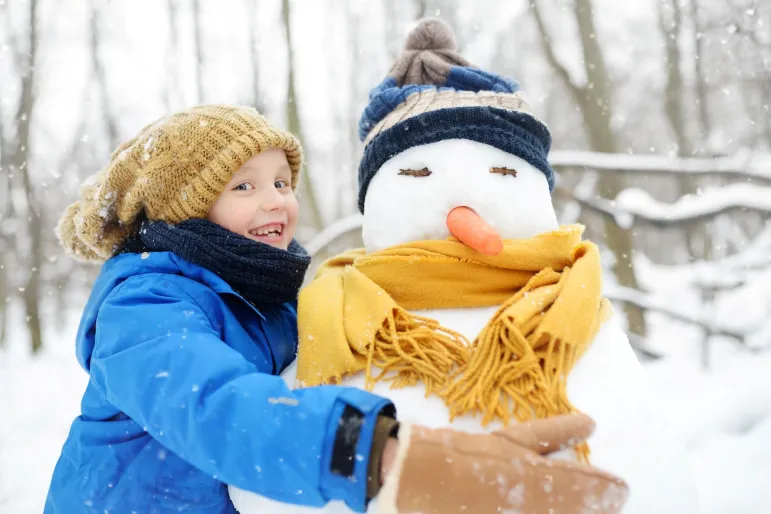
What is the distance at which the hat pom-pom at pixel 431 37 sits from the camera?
5.61 ft

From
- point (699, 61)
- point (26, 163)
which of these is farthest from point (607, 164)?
point (26, 163)

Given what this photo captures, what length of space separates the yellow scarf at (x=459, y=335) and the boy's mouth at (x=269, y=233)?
0.72ft

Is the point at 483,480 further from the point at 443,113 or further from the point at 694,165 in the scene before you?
the point at 694,165

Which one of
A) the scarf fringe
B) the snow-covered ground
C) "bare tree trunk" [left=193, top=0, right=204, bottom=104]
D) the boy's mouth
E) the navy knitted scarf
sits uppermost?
"bare tree trunk" [left=193, top=0, right=204, bottom=104]

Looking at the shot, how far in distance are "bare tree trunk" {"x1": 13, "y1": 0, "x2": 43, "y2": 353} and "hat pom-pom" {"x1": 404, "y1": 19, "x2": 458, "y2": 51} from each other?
7170 millimetres

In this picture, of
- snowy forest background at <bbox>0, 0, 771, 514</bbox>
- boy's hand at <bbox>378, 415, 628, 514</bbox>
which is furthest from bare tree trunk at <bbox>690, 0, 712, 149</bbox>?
boy's hand at <bbox>378, 415, 628, 514</bbox>

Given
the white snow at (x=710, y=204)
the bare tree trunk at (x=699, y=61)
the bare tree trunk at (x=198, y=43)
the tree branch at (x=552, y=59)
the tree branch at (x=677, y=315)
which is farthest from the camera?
the bare tree trunk at (x=198, y=43)

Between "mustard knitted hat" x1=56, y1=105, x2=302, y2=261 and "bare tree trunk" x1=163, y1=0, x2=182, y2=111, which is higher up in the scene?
"bare tree trunk" x1=163, y1=0, x2=182, y2=111

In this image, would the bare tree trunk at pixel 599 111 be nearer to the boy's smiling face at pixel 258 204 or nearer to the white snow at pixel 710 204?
the white snow at pixel 710 204

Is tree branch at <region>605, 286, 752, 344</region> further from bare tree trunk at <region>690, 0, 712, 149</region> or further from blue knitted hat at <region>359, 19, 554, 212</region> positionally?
bare tree trunk at <region>690, 0, 712, 149</region>

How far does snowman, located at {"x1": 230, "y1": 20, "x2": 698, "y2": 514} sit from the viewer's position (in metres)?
0.95

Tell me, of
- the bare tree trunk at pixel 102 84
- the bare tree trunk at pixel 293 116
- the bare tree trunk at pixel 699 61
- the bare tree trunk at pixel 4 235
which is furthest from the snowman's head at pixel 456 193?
the bare tree trunk at pixel 4 235

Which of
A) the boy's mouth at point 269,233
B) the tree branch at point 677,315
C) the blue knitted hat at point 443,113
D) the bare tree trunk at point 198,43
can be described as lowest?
the tree branch at point 677,315

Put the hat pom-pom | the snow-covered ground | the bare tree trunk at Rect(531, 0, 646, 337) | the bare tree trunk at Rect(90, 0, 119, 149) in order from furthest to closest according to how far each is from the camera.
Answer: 1. the bare tree trunk at Rect(90, 0, 119, 149)
2. the bare tree trunk at Rect(531, 0, 646, 337)
3. the snow-covered ground
4. the hat pom-pom
